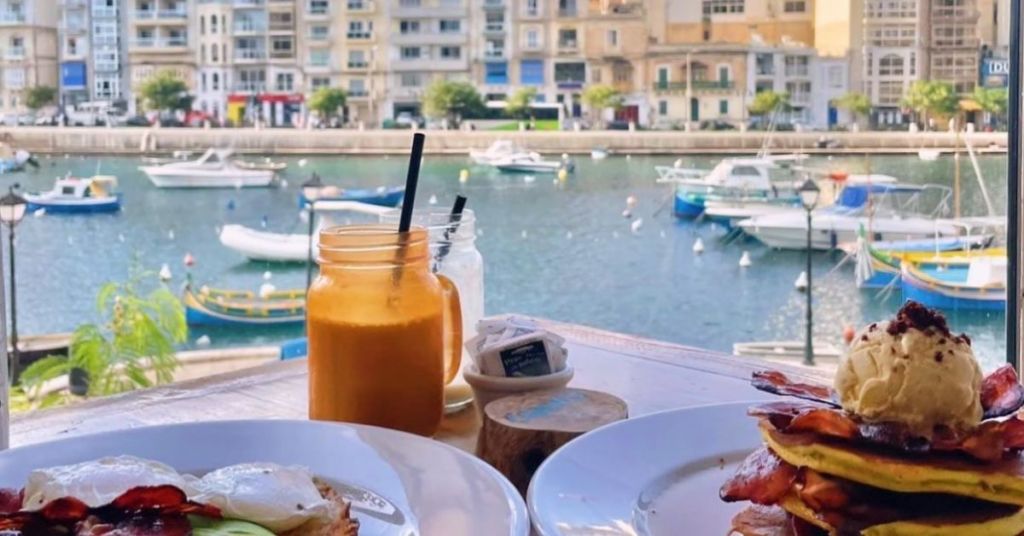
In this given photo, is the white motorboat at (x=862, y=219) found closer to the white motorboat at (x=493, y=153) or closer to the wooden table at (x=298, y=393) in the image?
the white motorboat at (x=493, y=153)

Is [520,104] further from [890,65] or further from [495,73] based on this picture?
[890,65]

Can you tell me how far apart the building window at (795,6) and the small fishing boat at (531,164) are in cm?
460

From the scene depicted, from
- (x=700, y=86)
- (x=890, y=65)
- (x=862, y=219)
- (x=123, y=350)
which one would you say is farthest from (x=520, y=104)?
(x=123, y=350)

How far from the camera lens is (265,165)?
16281 mm

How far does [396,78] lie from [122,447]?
17.7 m

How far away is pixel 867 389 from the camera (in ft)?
1.55

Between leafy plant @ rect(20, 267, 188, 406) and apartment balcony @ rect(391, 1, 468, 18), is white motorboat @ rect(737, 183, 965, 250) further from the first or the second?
leafy plant @ rect(20, 267, 188, 406)

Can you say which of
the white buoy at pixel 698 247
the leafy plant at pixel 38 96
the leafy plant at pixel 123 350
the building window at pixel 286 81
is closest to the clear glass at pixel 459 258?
the leafy plant at pixel 123 350

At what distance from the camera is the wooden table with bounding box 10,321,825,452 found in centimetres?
75

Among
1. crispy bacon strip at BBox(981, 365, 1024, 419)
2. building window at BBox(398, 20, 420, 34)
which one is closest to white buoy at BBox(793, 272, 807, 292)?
→ building window at BBox(398, 20, 420, 34)

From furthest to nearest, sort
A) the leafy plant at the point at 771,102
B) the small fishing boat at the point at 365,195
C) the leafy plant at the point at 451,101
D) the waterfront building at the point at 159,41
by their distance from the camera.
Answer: the waterfront building at the point at 159,41
the leafy plant at the point at 451,101
the leafy plant at the point at 771,102
the small fishing boat at the point at 365,195

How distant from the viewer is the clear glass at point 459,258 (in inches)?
31.0

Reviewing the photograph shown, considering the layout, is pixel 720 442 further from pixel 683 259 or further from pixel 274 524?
pixel 683 259

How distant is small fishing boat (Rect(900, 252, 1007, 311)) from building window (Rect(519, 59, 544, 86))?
9.38 meters
